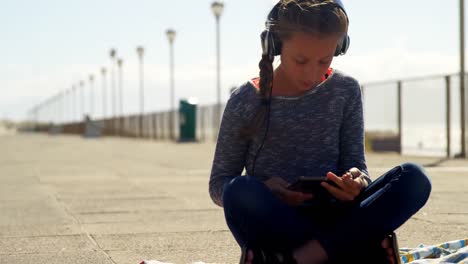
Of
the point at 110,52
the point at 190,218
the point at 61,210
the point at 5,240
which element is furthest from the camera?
the point at 110,52

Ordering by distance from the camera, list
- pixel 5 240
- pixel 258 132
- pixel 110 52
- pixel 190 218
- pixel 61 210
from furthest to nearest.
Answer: pixel 110 52
pixel 61 210
pixel 190 218
pixel 5 240
pixel 258 132

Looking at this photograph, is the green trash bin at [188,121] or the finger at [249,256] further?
the green trash bin at [188,121]

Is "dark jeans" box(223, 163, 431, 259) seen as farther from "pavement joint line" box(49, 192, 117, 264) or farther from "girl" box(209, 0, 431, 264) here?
"pavement joint line" box(49, 192, 117, 264)

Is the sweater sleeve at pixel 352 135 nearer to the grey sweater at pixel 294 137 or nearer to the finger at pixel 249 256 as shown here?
the grey sweater at pixel 294 137

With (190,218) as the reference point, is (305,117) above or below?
above

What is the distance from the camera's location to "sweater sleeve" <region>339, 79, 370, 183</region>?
11.3ft

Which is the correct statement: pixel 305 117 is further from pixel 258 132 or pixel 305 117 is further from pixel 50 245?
pixel 50 245

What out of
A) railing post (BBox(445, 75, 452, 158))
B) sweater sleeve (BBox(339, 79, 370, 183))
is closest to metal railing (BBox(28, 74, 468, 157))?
railing post (BBox(445, 75, 452, 158))

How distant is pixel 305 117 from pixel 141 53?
52.6m

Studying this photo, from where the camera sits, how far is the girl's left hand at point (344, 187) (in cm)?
310

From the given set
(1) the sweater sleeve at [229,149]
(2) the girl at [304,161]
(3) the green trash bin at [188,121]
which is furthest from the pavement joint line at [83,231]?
(3) the green trash bin at [188,121]

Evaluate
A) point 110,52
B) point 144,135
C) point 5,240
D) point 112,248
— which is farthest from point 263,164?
point 110,52

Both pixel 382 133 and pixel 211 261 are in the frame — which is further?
pixel 382 133

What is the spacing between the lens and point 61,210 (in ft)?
24.1
